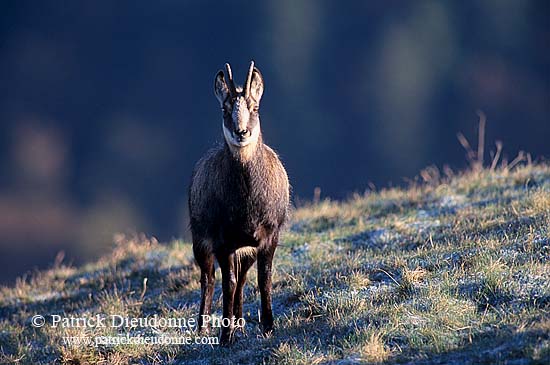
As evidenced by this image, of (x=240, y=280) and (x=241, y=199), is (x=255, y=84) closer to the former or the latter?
(x=241, y=199)

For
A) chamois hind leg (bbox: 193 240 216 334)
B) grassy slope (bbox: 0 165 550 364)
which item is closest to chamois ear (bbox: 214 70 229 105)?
chamois hind leg (bbox: 193 240 216 334)

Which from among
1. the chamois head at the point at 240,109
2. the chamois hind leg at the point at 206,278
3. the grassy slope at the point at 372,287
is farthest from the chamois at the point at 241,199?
the chamois hind leg at the point at 206,278

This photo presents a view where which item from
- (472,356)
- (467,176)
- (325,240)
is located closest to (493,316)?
(472,356)

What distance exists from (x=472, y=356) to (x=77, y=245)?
1085 inches

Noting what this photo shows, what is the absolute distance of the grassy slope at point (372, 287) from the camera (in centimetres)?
738

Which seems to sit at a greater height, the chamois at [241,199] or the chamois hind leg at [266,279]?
the chamois at [241,199]

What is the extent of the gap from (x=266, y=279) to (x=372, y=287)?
3.48 ft

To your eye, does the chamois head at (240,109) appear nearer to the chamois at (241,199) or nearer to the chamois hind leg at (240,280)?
the chamois at (241,199)

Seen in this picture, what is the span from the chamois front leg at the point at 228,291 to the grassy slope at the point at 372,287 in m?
0.13

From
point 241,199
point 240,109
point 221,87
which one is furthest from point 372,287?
point 221,87

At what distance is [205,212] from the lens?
28.8 feet

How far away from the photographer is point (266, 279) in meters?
8.67

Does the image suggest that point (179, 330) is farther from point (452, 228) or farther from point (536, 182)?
point (536, 182)

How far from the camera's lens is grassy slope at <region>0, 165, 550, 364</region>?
738 centimetres
